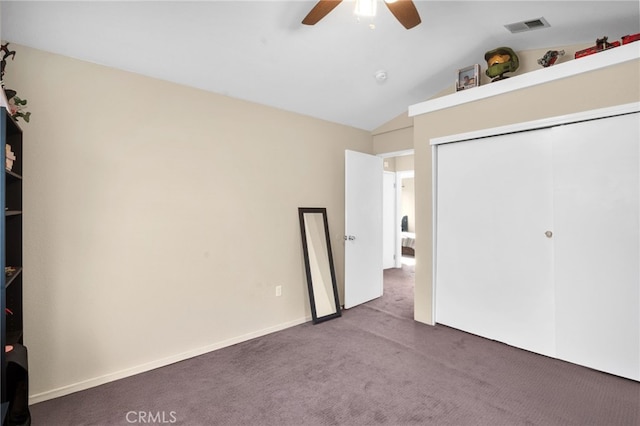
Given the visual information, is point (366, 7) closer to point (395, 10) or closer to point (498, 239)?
point (395, 10)

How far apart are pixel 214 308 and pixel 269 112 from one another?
6.68 feet

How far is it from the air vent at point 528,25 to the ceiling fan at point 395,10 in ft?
4.29

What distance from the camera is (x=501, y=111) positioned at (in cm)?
294

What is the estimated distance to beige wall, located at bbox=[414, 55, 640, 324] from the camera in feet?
7.80

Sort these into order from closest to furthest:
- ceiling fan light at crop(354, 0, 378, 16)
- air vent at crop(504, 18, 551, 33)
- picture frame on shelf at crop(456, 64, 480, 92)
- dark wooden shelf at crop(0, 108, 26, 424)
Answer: ceiling fan light at crop(354, 0, 378, 16) < dark wooden shelf at crop(0, 108, 26, 424) < air vent at crop(504, 18, 551, 33) < picture frame on shelf at crop(456, 64, 480, 92)

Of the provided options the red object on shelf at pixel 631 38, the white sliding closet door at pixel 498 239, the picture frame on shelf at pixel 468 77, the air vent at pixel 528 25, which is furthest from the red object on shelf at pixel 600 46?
the picture frame on shelf at pixel 468 77

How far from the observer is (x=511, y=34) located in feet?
9.29

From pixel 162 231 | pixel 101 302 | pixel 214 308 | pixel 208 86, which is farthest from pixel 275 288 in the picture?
pixel 208 86

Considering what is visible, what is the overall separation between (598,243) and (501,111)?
136cm

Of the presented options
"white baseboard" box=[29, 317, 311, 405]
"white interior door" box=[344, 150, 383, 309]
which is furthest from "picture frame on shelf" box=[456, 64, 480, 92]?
"white baseboard" box=[29, 317, 311, 405]

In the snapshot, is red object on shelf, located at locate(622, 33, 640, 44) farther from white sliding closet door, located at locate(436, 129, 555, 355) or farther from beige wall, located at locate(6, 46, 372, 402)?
beige wall, located at locate(6, 46, 372, 402)

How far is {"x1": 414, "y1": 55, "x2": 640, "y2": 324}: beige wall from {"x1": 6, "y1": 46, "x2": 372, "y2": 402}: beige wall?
4.69 feet

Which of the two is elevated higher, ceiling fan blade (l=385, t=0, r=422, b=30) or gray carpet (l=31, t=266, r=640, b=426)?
ceiling fan blade (l=385, t=0, r=422, b=30)

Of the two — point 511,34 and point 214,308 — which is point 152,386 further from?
point 511,34
